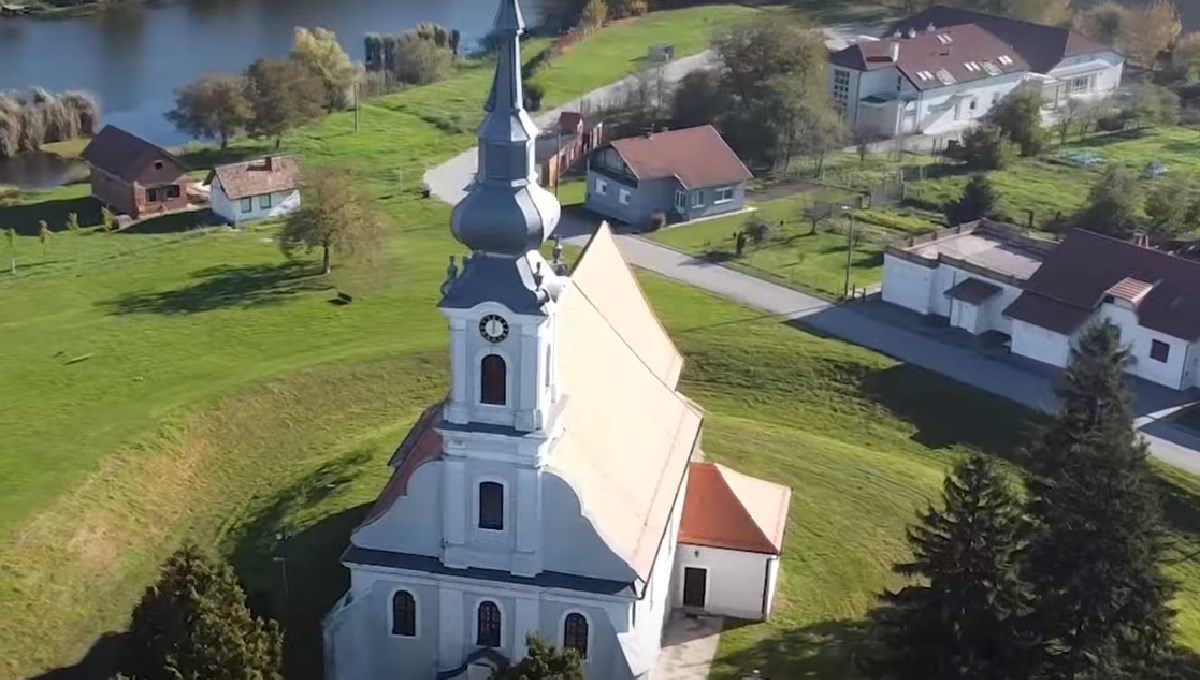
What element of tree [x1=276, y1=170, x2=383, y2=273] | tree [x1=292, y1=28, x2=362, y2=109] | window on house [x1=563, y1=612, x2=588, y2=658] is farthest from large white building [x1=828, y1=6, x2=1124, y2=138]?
window on house [x1=563, y1=612, x2=588, y2=658]

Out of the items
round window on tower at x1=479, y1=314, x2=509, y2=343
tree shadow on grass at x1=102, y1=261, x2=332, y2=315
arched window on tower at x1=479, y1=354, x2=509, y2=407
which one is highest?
round window on tower at x1=479, y1=314, x2=509, y2=343

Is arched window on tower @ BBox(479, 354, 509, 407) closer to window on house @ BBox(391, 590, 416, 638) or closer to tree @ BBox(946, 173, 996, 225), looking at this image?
window on house @ BBox(391, 590, 416, 638)

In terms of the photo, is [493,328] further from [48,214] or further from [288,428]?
[48,214]

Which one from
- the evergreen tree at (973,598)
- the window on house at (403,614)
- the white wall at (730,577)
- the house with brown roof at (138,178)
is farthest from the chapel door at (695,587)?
the house with brown roof at (138,178)

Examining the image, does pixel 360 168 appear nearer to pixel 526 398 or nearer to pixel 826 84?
pixel 826 84

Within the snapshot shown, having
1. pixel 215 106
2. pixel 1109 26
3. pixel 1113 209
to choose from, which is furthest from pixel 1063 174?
pixel 215 106

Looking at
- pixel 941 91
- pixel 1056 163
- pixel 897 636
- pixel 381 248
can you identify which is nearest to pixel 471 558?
pixel 897 636

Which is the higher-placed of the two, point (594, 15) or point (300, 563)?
point (594, 15)
